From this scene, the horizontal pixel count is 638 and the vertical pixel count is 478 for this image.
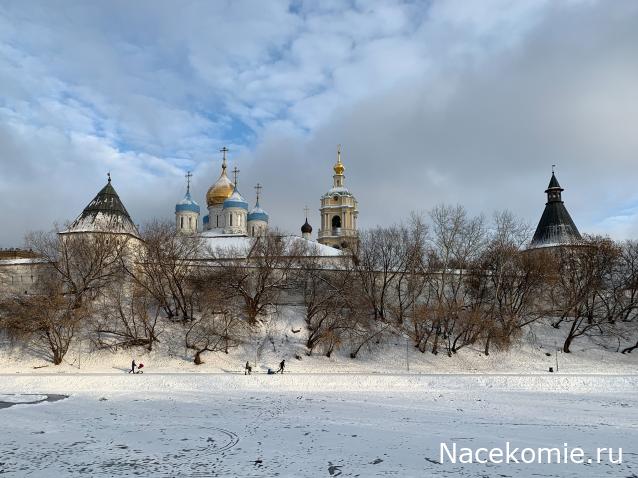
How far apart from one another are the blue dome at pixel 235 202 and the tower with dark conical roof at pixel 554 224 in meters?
27.7

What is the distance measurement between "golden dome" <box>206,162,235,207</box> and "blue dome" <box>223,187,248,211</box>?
1.68 metres

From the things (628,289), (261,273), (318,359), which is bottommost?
(318,359)

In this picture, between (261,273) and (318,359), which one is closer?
(318,359)

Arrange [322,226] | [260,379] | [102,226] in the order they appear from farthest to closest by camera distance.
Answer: [322,226], [102,226], [260,379]

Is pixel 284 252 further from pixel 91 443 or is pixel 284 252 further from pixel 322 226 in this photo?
pixel 322 226

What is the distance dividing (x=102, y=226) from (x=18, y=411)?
23.5m

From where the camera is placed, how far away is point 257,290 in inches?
1335

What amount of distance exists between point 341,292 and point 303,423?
18417 mm

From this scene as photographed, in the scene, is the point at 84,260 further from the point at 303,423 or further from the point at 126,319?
the point at 303,423

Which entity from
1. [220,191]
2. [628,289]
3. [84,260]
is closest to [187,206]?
[220,191]

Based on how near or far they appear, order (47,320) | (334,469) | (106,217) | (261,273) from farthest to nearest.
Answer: (106,217)
(261,273)
(47,320)
(334,469)

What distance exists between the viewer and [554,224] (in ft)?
149

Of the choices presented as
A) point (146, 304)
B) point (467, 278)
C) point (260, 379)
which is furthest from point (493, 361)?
point (146, 304)

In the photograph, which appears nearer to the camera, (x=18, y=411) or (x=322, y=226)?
(x=18, y=411)
